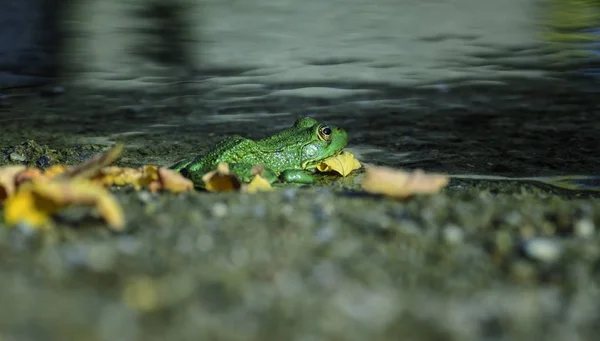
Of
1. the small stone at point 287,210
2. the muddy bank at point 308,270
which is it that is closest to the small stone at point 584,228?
the muddy bank at point 308,270

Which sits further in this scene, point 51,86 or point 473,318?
point 51,86

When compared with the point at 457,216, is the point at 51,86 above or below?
below

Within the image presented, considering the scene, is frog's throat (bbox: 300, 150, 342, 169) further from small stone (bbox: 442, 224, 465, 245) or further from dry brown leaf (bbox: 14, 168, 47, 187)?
small stone (bbox: 442, 224, 465, 245)

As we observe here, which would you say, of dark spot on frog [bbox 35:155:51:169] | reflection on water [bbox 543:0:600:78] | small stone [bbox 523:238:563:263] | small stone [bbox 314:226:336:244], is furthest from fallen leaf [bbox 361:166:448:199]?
reflection on water [bbox 543:0:600:78]

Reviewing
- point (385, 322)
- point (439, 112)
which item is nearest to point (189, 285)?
point (385, 322)

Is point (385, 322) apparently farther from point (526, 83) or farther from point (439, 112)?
point (526, 83)

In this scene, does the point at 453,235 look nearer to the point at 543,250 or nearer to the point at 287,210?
the point at 543,250

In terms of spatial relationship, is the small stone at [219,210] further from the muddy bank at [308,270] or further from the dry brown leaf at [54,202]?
the dry brown leaf at [54,202]
